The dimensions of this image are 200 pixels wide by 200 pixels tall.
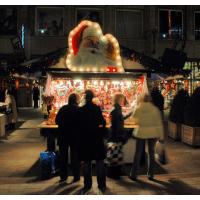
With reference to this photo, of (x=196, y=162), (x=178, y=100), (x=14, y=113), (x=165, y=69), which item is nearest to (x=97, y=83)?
(x=165, y=69)

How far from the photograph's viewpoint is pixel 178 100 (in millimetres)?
12922

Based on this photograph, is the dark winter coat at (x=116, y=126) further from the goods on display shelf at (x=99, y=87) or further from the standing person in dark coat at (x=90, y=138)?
the goods on display shelf at (x=99, y=87)

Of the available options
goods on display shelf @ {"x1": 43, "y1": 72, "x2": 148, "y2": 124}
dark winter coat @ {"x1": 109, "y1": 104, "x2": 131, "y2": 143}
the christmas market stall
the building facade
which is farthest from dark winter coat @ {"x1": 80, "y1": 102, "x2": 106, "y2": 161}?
the building facade

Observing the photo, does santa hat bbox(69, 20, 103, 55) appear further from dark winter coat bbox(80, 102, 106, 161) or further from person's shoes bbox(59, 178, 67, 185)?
person's shoes bbox(59, 178, 67, 185)

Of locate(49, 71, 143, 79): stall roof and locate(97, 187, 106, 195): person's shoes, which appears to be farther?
locate(49, 71, 143, 79): stall roof

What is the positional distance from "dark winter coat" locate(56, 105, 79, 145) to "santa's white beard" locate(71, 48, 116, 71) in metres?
3.53

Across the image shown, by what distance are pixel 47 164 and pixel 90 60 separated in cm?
398

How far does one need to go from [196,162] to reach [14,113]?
8916 millimetres

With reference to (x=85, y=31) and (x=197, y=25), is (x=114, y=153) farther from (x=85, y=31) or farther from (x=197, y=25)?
(x=197, y=25)

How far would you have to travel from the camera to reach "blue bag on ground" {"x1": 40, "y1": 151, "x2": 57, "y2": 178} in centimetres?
805

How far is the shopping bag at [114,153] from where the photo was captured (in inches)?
315

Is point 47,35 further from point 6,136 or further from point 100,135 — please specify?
point 100,135

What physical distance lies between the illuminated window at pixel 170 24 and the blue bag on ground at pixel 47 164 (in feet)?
64.8

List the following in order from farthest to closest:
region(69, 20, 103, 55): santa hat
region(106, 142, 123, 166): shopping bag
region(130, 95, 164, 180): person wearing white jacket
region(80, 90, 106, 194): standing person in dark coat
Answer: region(69, 20, 103, 55): santa hat < region(106, 142, 123, 166): shopping bag < region(130, 95, 164, 180): person wearing white jacket < region(80, 90, 106, 194): standing person in dark coat
